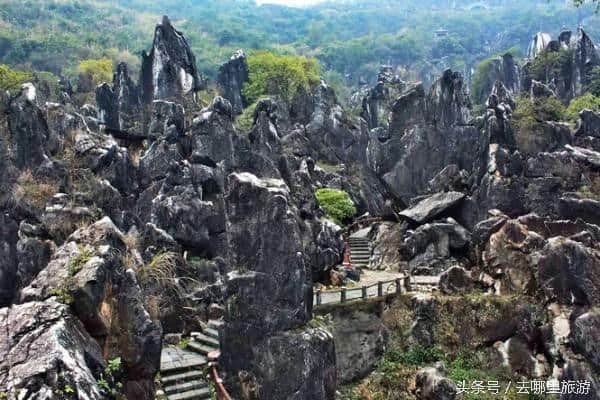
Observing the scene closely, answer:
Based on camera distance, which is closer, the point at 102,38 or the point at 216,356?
the point at 216,356

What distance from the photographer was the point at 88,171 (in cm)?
2231

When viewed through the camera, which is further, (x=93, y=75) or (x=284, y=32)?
(x=284, y=32)

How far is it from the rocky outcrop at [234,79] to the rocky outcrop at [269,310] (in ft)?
114

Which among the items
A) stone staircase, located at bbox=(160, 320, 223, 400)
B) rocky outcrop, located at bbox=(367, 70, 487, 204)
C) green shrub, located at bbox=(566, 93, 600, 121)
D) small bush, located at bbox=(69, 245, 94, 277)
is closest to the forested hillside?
rocky outcrop, located at bbox=(367, 70, 487, 204)

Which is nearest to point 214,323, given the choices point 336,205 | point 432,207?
point 432,207

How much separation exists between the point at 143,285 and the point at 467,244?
53.2ft

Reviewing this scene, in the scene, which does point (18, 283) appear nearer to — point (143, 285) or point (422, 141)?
point (143, 285)

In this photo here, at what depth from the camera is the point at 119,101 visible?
40562 mm

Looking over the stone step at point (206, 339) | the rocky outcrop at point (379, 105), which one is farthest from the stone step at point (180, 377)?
the rocky outcrop at point (379, 105)

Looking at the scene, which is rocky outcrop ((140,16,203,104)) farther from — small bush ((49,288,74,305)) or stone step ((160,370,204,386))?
small bush ((49,288,74,305))

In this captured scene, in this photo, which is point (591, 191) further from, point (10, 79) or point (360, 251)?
point (10, 79)

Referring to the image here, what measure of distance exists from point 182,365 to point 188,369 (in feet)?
0.58

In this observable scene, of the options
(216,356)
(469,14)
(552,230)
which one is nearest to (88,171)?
(216,356)

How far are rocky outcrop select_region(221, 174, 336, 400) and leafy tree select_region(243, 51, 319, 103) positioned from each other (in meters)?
31.8
